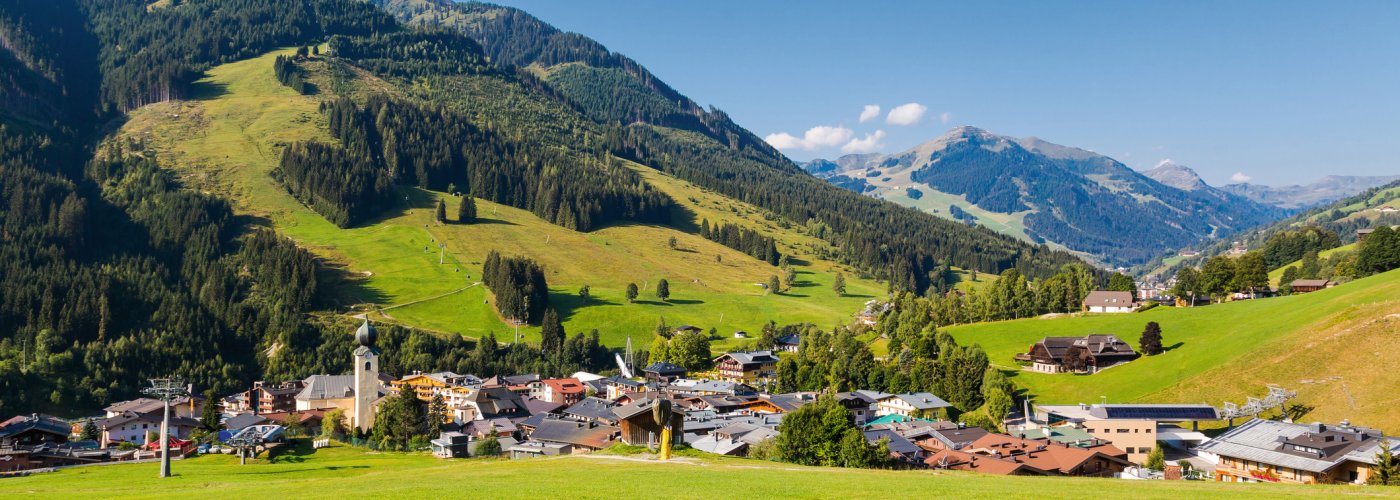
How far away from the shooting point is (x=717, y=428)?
8831 cm

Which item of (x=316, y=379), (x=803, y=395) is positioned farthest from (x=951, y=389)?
(x=316, y=379)

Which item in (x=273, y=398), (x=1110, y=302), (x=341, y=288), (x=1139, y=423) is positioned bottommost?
(x=273, y=398)

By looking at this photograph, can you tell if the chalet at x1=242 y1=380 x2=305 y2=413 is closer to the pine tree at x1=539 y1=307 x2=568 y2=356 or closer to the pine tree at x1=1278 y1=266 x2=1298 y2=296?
the pine tree at x1=539 y1=307 x2=568 y2=356

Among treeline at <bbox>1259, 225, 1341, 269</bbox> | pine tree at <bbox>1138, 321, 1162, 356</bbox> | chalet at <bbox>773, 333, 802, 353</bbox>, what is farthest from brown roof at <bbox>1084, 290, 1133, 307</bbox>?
treeline at <bbox>1259, 225, 1341, 269</bbox>

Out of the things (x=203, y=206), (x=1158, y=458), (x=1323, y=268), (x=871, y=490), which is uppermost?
(x=203, y=206)

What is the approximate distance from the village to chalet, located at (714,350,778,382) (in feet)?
37.5

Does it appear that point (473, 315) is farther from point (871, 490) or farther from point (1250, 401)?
point (871, 490)

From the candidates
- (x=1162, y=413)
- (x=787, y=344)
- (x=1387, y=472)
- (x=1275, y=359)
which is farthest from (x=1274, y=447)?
(x=787, y=344)

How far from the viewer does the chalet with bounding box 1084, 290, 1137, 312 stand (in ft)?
466

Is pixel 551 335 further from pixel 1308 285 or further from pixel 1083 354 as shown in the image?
pixel 1308 285

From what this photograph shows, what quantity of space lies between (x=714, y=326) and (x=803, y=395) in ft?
218

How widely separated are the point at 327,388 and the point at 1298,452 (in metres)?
109

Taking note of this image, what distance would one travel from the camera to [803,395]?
4577 inches

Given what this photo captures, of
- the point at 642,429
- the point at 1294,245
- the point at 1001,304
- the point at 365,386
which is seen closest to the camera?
the point at 642,429
